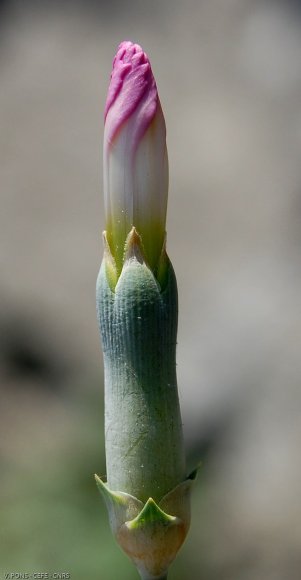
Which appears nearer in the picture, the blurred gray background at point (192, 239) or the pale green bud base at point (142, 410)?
the pale green bud base at point (142, 410)

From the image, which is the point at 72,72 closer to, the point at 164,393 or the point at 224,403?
the point at 224,403

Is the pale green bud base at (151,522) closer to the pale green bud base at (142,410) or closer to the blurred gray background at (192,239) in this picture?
the pale green bud base at (142,410)

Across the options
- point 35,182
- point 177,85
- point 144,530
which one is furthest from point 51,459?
point 144,530

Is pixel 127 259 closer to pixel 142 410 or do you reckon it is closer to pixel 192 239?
pixel 142 410

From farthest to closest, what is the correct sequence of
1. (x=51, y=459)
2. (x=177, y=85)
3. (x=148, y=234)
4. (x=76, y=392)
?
(x=177, y=85), (x=76, y=392), (x=51, y=459), (x=148, y=234)

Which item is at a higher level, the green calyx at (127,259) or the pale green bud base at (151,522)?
the green calyx at (127,259)

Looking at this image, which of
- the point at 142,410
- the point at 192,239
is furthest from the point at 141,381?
the point at 192,239

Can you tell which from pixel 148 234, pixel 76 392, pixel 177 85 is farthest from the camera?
pixel 177 85

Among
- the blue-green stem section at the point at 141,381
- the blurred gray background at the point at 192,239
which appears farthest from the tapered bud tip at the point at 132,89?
the blurred gray background at the point at 192,239
